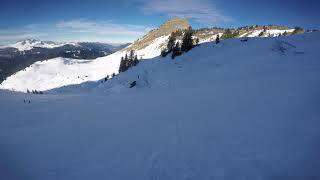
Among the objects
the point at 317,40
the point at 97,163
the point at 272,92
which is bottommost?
the point at 97,163

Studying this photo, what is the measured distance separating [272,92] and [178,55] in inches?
2682

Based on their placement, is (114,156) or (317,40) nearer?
(114,156)

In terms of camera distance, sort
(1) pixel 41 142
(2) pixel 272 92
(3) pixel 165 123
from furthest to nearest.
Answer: (2) pixel 272 92 < (3) pixel 165 123 < (1) pixel 41 142

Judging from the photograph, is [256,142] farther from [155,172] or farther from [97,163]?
[97,163]

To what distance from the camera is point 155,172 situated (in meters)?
13.3

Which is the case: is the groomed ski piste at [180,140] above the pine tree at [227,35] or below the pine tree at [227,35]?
below

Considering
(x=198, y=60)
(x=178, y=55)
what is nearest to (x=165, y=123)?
(x=198, y=60)

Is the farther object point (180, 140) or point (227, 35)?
point (227, 35)

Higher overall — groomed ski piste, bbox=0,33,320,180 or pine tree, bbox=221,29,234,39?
pine tree, bbox=221,29,234,39

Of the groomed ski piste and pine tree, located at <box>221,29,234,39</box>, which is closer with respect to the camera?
the groomed ski piste

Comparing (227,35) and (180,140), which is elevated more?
(227,35)

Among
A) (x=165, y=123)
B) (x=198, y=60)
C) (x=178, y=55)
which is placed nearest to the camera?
(x=165, y=123)

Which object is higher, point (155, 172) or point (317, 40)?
point (317, 40)

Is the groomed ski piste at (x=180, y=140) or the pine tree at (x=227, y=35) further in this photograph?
the pine tree at (x=227, y=35)
